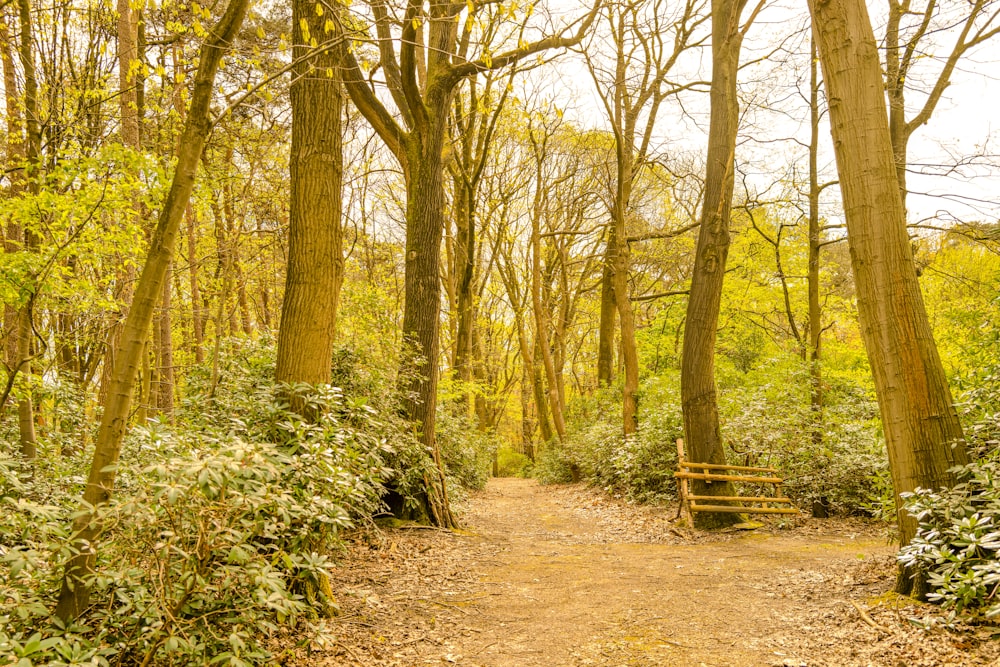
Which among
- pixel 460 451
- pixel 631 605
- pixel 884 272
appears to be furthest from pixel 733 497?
pixel 460 451

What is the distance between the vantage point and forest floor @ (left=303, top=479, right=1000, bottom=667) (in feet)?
12.0

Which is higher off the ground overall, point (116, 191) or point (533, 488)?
point (116, 191)

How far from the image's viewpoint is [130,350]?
2961mm

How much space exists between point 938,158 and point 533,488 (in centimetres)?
1270

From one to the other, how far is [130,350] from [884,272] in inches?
200

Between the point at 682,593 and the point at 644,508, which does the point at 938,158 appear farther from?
the point at 682,593

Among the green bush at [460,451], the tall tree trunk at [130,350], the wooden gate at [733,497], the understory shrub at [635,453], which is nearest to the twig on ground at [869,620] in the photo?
the wooden gate at [733,497]

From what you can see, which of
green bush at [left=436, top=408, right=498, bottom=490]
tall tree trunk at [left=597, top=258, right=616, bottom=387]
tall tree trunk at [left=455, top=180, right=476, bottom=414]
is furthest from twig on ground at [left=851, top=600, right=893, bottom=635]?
tall tree trunk at [left=597, top=258, right=616, bottom=387]

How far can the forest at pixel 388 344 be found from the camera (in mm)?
2977

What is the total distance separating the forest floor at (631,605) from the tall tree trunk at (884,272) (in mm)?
846

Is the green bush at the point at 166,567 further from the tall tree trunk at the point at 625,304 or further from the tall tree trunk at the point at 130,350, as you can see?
the tall tree trunk at the point at 625,304

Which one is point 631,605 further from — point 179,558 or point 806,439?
point 806,439

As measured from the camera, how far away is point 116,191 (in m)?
6.21

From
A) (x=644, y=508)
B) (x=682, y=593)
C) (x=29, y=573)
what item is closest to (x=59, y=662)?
(x=29, y=573)
